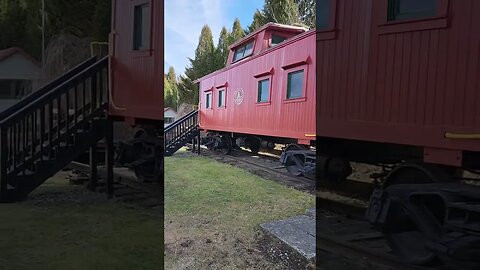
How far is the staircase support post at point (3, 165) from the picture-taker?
157 cm

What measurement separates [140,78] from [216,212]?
1.58 ft

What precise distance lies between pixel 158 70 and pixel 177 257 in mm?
566

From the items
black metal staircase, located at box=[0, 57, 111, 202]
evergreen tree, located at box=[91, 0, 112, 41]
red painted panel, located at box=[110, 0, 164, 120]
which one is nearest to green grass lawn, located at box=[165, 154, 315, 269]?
red painted panel, located at box=[110, 0, 164, 120]

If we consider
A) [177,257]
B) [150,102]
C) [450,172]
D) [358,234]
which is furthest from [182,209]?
[450,172]

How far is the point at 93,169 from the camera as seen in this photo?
1517 mm

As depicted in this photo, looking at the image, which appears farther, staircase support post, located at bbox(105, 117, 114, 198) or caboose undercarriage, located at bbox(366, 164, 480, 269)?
staircase support post, located at bbox(105, 117, 114, 198)

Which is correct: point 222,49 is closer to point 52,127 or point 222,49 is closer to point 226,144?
point 226,144

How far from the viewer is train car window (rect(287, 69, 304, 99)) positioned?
0.98m

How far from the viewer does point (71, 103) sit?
4.78ft

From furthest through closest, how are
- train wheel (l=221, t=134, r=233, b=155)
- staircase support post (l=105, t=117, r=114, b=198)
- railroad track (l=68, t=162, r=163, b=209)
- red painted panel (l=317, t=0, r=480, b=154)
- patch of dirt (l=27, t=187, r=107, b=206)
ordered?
patch of dirt (l=27, t=187, r=107, b=206) < staircase support post (l=105, t=117, r=114, b=198) < railroad track (l=68, t=162, r=163, b=209) < train wheel (l=221, t=134, r=233, b=155) < red painted panel (l=317, t=0, r=480, b=154)

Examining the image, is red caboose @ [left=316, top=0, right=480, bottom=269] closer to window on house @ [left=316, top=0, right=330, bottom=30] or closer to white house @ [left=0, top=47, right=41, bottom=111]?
window on house @ [left=316, top=0, right=330, bottom=30]

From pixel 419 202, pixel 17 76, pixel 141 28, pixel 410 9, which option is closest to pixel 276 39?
pixel 410 9

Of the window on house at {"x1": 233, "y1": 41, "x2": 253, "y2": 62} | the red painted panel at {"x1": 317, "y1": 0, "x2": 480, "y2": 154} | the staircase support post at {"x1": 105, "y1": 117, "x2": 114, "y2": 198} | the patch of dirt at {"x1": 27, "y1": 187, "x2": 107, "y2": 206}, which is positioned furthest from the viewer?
the patch of dirt at {"x1": 27, "y1": 187, "x2": 107, "y2": 206}

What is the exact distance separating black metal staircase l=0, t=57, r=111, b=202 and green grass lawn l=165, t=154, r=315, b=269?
41cm
